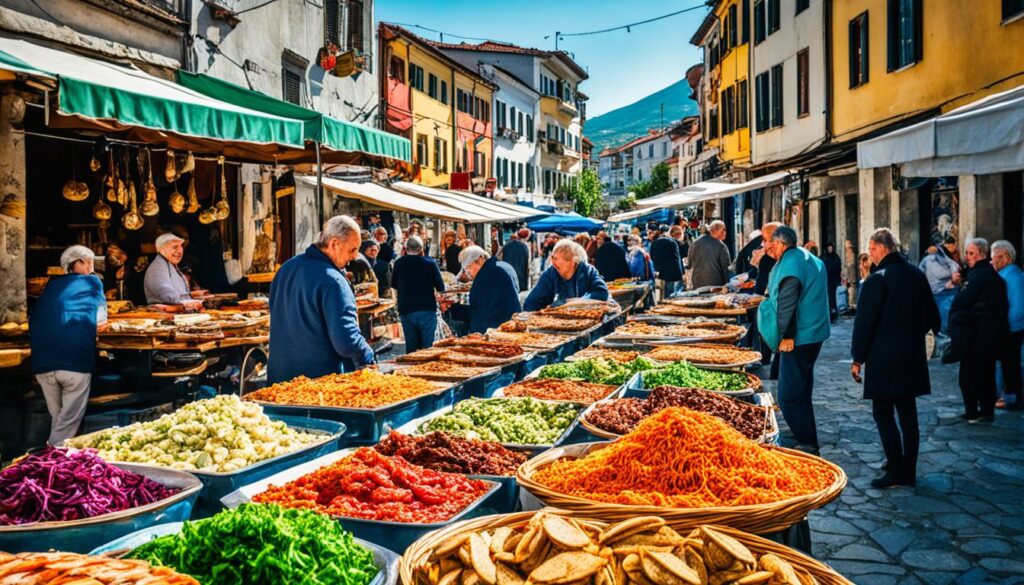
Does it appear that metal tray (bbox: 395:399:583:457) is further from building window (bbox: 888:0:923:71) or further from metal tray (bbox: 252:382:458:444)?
building window (bbox: 888:0:923:71)

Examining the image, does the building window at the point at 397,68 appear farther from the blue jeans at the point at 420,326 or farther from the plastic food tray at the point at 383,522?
the plastic food tray at the point at 383,522

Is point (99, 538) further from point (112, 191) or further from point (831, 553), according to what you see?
point (112, 191)

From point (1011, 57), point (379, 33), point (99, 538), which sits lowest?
point (99, 538)

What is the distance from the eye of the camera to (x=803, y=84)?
2419cm

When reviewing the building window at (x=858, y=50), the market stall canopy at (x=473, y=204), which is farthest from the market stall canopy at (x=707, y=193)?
the market stall canopy at (x=473, y=204)

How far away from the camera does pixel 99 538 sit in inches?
116

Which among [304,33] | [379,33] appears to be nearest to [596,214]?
[379,33]

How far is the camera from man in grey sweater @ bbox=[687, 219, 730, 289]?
14516 mm

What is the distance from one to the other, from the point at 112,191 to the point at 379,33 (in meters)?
21.4

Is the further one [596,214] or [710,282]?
[596,214]

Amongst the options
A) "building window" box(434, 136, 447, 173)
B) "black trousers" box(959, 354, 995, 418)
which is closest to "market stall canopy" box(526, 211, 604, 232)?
"building window" box(434, 136, 447, 173)

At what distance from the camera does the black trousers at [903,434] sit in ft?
21.5

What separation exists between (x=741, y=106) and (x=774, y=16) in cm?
479

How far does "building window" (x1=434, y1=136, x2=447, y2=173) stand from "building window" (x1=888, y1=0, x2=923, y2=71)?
21.1 metres
